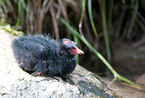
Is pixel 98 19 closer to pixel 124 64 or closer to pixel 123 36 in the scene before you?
pixel 123 36

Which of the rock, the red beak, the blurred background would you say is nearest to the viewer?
the rock

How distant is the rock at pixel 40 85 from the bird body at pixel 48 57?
0.11 m

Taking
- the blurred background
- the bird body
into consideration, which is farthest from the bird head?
the blurred background

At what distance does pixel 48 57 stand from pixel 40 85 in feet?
1.21

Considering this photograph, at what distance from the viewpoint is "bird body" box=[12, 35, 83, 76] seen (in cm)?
203

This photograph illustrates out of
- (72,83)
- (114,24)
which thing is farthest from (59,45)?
(114,24)

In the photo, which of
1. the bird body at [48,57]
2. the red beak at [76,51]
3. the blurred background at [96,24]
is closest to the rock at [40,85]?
the bird body at [48,57]

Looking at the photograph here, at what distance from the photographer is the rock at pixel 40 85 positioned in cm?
176

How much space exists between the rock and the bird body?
11 cm

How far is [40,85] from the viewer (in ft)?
6.07

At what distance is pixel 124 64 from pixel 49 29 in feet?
7.09

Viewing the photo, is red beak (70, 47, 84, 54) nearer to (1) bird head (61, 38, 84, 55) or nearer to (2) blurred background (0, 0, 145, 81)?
(1) bird head (61, 38, 84, 55)

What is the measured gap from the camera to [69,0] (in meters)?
4.34

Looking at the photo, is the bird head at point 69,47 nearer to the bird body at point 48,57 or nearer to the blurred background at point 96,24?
the bird body at point 48,57
